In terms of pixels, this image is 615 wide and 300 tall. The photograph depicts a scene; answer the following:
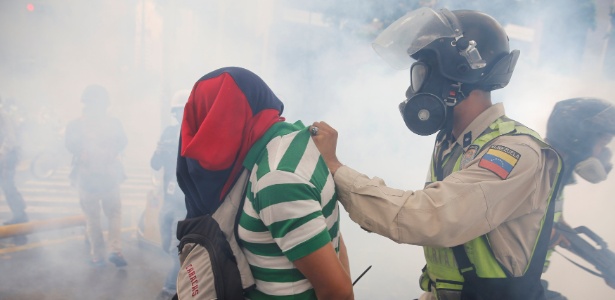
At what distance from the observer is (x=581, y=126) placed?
266 centimetres

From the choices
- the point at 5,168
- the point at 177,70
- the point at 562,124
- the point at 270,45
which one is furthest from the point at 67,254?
the point at 562,124

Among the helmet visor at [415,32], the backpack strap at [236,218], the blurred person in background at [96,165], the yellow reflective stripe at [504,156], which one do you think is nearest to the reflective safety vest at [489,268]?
the yellow reflective stripe at [504,156]

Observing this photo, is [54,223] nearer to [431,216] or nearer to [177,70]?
[177,70]

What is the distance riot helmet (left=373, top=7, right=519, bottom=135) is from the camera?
1.65 m

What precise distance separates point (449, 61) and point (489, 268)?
86 cm

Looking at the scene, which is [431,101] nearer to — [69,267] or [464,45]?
[464,45]

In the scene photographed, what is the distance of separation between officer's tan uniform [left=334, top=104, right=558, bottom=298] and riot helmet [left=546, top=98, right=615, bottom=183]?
5.09 feet

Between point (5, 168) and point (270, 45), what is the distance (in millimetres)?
4056

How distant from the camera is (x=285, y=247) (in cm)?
110

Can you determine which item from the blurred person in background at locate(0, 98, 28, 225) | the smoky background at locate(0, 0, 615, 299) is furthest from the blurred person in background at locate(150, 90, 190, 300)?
the blurred person in background at locate(0, 98, 28, 225)

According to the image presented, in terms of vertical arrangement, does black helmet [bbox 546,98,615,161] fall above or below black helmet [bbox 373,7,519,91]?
below

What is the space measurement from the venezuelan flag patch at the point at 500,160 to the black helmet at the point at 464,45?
40cm

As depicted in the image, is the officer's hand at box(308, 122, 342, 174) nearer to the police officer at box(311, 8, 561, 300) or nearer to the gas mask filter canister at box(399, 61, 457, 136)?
the police officer at box(311, 8, 561, 300)

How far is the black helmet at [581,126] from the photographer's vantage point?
2.65 metres
